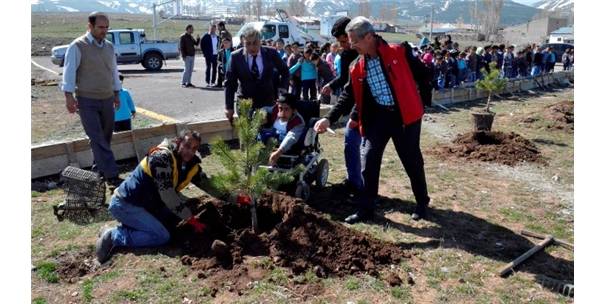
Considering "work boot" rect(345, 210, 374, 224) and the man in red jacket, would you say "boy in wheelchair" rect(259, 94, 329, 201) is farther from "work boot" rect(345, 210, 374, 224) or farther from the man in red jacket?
"work boot" rect(345, 210, 374, 224)

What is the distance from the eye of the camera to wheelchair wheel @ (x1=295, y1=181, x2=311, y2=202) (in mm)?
5422

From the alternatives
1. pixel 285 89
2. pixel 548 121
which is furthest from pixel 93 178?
pixel 548 121

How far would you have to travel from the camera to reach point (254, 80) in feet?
19.1

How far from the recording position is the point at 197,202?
514 cm

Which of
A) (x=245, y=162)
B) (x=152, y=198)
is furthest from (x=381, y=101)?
(x=152, y=198)

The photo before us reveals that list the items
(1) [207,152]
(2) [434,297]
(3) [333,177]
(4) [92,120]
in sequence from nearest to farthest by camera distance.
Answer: (2) [434,297], (4) [92,120], (3) [333,177], (1) [207,152]

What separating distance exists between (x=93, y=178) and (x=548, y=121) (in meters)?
9.83

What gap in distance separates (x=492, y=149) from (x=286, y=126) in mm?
4301

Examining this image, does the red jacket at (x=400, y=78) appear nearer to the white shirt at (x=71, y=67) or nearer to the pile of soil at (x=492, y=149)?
the white shirt at (x=71, y=67)

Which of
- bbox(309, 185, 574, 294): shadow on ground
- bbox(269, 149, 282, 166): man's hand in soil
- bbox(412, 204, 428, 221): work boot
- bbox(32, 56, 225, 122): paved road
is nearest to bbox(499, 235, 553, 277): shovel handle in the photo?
bbox(309, 185, 574, 294): shadow on ground

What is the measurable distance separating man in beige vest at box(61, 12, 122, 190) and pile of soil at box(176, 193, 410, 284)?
6.39ft

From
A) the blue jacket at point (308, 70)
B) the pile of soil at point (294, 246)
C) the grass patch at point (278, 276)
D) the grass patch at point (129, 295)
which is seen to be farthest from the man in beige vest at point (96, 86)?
the blue jacket at point (308, 70)

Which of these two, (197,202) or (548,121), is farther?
(548,121)

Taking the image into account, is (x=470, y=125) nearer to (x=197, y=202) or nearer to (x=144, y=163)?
(x=197, y=202)
